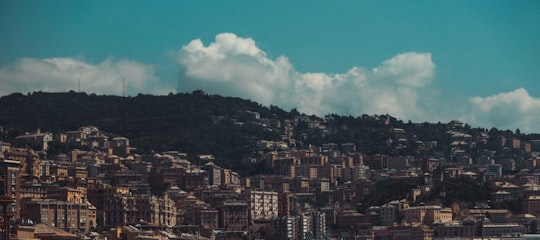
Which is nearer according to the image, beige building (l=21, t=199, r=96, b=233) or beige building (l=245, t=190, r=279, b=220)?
beige building (l=21, t=199, r=96, b=233)

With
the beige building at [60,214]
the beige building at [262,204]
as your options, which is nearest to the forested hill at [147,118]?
the beige building at [262,204]

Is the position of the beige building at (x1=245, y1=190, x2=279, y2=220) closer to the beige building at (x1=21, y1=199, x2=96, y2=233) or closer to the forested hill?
the beige building at (x1=21, y1=199, x2=96, y2=233)

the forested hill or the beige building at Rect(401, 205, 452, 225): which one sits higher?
the forested hill

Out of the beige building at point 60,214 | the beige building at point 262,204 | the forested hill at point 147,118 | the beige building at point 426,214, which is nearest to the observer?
the beige building at point 60,214

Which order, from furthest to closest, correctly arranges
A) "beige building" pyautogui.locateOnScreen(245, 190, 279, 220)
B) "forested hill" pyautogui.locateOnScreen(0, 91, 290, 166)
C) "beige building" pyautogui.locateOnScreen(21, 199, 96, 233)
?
"forested hill" pyautogui.locateOnScreen(0, 91, 290, 166) → "beige building" pyautogui.locateOnScreen(245, 190, 279, 220) → "beige building" pyautogui.locateOnScreen(21, 199, 96, 233)

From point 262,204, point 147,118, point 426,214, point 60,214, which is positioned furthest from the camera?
point 147,118

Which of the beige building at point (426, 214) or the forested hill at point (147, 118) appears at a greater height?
the forested hill at point (147, 118)

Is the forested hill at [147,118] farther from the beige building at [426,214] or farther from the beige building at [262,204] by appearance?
the beige building at [426,214]

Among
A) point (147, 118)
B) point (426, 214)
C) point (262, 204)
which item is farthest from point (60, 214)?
point (147, 118)

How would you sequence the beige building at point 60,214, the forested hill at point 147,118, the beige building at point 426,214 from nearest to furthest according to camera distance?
1. the beige building at point 60,214
2. the beige building at point 426,214
3. the forested hill at point 147,118

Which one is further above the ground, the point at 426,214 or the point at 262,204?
the point at 262,204

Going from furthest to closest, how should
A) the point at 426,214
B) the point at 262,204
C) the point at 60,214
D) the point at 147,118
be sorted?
the point at 147,118, the point at 262,204, the point at 426,214, the point at 60,214

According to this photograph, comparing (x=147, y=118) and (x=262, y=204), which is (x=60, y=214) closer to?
(x=262, y=204)

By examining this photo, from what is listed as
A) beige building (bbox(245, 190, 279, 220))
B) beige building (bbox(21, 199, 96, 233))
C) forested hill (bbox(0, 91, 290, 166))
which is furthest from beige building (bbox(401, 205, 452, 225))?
forested hill (bbox(0, 91, 290, 166))
